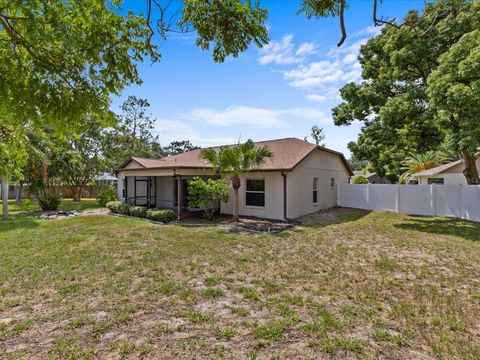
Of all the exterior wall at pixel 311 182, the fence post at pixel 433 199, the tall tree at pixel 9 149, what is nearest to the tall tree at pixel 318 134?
the exterior wall at pixel 311 182

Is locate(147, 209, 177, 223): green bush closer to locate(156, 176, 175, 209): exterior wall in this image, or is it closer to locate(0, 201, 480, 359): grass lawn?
locate(156, 176, 175, 209): exterior wall

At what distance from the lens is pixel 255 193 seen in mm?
14289

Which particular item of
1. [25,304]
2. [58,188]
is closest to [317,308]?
[25,304]

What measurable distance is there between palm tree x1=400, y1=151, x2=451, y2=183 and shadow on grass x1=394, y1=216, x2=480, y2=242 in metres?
15.2

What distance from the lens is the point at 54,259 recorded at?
7.03m

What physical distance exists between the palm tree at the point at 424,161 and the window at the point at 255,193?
1875cm

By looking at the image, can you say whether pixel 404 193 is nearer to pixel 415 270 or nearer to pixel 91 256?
pixel 415 270

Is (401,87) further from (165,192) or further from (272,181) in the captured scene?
(165,192)

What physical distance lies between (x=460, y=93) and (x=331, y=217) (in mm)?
7442

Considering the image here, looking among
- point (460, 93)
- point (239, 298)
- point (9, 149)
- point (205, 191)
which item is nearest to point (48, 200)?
point (205, 191)

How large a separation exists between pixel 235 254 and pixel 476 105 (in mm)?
8523

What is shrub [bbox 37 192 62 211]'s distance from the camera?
1722 centimetres

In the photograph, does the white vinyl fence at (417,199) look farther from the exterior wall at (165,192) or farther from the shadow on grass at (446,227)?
the exterior wall at (165,192)

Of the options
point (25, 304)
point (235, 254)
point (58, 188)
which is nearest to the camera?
point (25, 304)
